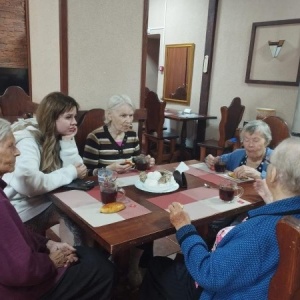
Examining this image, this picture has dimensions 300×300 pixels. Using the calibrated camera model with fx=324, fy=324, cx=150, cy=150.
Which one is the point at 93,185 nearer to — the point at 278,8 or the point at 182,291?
the point at 182,291

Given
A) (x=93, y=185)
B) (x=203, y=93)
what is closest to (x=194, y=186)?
(x=93, y=185)

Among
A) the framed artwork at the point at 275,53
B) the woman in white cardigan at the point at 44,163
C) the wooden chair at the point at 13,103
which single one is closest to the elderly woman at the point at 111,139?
the woman in white cardigan at the point at 44,163

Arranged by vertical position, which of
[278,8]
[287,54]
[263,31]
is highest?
[278,8]

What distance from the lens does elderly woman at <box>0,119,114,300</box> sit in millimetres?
1029

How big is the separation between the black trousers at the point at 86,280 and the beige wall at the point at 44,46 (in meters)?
1.52

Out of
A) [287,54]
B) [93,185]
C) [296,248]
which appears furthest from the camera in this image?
[287,54]

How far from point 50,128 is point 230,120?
2831mm

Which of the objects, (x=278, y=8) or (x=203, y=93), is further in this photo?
(x=203, y=93)

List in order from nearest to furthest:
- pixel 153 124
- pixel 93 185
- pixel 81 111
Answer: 1. pixel 93 185
2. pixel 81 111
3. pixel 153 124

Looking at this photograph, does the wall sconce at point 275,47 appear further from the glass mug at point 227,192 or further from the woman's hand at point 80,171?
the woman's hand at point 80,171

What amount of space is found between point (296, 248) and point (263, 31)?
13.4 feet

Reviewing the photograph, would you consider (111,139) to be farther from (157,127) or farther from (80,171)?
(157,127)

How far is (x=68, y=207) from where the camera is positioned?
4.45 feet

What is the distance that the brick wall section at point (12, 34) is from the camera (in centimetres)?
525
